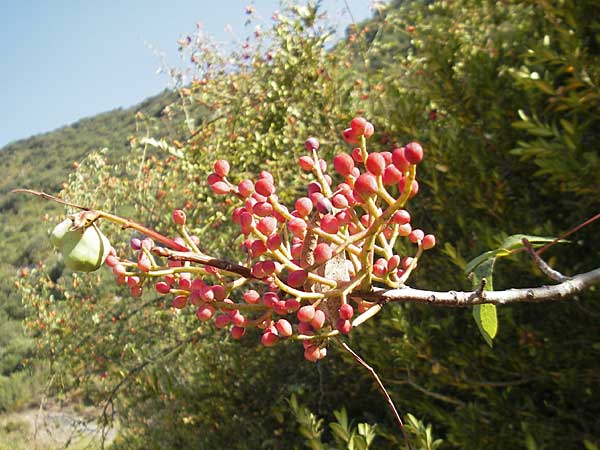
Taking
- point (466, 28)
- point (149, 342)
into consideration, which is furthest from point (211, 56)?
point (149, 342)

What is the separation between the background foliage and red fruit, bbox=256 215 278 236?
158cm

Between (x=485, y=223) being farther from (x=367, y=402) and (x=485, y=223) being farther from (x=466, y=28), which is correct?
(x=466, y=28)

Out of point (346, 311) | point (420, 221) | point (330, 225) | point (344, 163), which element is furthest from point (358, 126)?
point (420, 221)

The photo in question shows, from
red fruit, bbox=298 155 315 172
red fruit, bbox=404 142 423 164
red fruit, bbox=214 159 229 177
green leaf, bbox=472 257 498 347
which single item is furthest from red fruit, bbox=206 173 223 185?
green leaf, bbox=472 257 498 347

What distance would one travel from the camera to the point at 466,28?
→ 17.0 ft

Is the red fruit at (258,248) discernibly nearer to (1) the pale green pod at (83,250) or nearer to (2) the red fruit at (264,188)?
(2) the red fruit at (264,188)

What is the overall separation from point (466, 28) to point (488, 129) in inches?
119

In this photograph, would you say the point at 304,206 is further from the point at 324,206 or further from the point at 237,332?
the point at 237,332

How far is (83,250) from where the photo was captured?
660mm

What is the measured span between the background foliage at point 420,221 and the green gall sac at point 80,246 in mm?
1729

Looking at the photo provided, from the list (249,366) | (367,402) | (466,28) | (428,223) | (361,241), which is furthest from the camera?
(466,28)

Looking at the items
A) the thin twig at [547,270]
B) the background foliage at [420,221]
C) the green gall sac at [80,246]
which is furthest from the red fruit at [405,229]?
the background foliage at [420,221]

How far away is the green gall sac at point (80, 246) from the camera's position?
2.14ft

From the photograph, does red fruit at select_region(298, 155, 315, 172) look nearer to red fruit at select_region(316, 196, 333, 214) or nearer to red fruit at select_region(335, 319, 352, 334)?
red fruit at select_region(316, 196, 333, 214)
